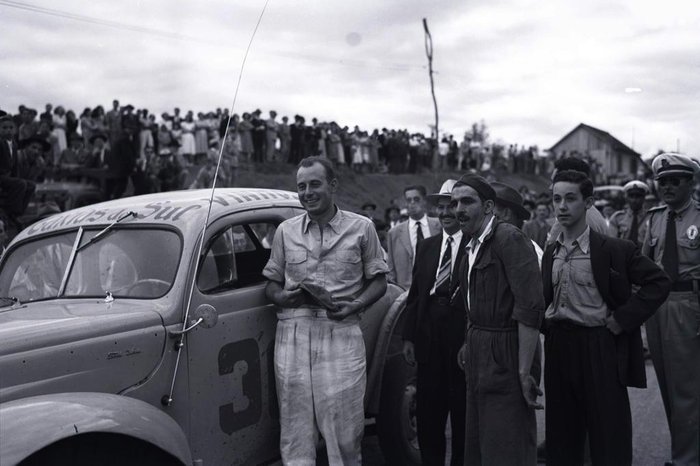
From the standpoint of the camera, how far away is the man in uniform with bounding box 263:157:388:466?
4.18 metres

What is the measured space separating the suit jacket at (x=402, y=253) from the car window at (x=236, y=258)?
3634 mm

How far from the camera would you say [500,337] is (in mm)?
3850

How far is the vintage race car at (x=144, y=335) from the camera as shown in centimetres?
318

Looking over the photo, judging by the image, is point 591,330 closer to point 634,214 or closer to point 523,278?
point 523,278

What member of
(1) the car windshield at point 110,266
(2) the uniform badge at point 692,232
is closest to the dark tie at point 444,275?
(2) the uniform badge at point 692,232

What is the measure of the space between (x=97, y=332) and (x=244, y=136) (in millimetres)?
20698

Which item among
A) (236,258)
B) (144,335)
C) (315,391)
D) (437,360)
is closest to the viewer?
(144,335)

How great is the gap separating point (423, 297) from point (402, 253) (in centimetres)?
328

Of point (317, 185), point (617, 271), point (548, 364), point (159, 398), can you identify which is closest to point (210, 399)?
point (159, 398)

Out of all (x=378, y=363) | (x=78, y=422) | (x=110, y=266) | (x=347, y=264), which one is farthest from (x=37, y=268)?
(x=378, y=363)

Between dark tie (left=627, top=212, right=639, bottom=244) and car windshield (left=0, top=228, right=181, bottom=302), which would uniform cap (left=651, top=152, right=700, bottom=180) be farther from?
dark tie (left=627, top=212, right=639, bottom=244)

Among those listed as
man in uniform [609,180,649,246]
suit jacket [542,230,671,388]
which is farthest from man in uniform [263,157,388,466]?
man in uniform [609,180,649,246]

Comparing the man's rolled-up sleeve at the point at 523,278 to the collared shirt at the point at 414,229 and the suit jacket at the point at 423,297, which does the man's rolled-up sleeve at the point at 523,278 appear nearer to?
the suit jacket at the point at 423,297

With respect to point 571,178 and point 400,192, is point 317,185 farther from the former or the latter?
point 400,192
